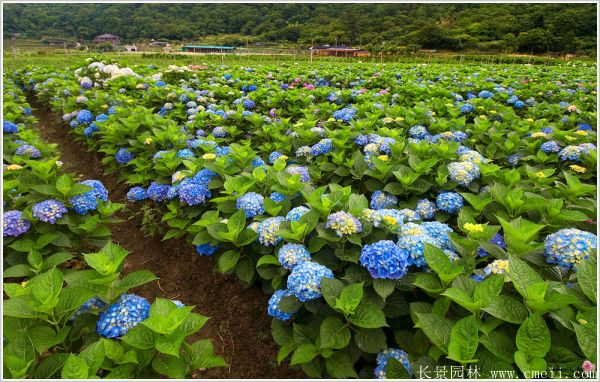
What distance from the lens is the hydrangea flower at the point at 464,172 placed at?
312 centimetres

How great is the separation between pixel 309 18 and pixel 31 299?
7454cm

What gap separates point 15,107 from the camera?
22.2ft

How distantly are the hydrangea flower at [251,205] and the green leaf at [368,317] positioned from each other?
1.26 metres

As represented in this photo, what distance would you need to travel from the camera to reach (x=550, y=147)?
4090 mm

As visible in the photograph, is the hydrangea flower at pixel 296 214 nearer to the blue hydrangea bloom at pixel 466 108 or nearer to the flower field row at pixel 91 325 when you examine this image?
the flower field row at pixel 91 325

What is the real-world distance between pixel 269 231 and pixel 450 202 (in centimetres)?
156

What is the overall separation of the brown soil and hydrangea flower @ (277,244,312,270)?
795 millimetres

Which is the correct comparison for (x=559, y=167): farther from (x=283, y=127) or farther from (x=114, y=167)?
(x=114, y=167)

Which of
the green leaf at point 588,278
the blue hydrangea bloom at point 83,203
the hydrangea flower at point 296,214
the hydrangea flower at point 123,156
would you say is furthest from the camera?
the hydrangea flower at point 123,156

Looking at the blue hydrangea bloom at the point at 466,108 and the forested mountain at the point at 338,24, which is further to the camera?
the forested mountain at the point at 338,24

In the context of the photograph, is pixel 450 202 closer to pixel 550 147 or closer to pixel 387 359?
pixel 387 359

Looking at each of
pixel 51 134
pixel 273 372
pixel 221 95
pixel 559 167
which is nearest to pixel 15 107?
pixel 51 134

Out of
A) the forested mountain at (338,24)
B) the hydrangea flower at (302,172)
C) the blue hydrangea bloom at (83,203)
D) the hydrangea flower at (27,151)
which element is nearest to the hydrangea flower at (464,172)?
the hydrangea flower at (302,172)

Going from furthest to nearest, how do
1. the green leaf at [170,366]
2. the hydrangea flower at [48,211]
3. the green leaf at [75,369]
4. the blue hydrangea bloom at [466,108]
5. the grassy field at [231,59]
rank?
the grassy field at [231,59], the blue hydrangea bloom at [466,108], the hydrangea flower at [48,211], the green leaf at [170,366], the green leaf at [75,369]
